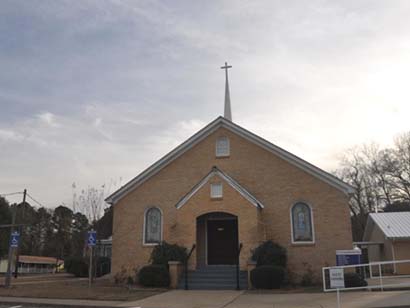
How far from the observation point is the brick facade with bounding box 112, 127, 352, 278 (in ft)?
69.4

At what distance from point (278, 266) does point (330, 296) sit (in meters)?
3.67

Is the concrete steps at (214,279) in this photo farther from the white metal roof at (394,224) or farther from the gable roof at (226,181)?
the white metal roof at (394,224)

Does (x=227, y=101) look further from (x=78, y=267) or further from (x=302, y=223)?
(x=78, y=267)

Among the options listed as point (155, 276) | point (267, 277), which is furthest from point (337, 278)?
point (155, 276)

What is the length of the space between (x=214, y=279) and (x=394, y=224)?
58.8ft

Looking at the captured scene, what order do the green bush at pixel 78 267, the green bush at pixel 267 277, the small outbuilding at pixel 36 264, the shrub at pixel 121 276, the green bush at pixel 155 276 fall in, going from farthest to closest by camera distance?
the small outbuilding at pixel 36 264, the green bush at pixel 78 267, the shrub at pixel 121 276, the green bush at pixel 155 276, the green bush at pixel 267 277

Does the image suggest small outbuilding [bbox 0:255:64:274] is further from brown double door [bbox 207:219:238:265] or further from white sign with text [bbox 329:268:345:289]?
white sign with text [bbox 329:268:345:289]

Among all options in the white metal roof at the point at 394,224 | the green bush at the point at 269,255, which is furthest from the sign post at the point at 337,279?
the white metal roof at the point at 394,224

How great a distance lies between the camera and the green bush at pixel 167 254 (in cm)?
2130

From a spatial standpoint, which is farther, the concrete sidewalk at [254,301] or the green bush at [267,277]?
the green bush at [267,277]

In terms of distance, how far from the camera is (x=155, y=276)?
2048cm

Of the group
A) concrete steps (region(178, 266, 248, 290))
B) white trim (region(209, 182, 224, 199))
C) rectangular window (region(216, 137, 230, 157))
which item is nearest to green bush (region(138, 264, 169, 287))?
concrete steps (region(178, 266, 248, 290))

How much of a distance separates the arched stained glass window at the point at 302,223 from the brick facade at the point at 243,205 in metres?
0.26

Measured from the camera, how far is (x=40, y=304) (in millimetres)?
15516
